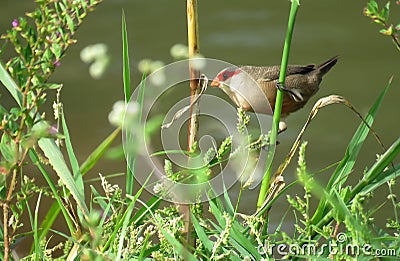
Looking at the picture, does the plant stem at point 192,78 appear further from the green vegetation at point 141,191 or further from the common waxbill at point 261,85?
the common waxbill at point 261,85

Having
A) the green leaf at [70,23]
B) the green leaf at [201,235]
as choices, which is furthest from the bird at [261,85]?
the green leaf at [70,23]

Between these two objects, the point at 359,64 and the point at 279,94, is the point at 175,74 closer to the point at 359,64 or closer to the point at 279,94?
the point at 279,94

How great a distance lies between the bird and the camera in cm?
197

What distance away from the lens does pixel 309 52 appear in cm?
410

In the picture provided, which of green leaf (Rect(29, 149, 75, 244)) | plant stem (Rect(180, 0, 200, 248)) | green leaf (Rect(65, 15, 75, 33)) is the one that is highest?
green leaf (Rect(65, 15, 75, 33))

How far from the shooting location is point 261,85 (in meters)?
2.04

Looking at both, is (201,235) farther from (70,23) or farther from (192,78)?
Answer: (70,23)

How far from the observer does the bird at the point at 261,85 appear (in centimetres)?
197

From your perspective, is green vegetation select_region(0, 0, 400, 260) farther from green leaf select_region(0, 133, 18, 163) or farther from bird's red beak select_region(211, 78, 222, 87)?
bird's red beak select_region(211, 78, 222, 87)

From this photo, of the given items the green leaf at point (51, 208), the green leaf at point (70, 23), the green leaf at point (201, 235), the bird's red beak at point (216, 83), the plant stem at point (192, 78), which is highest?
the green leaf at point (70, 23)

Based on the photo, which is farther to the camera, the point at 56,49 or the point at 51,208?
the point at 51,208

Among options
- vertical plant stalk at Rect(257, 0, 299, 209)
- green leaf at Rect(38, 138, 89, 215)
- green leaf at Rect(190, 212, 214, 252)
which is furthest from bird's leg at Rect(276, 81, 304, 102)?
green leaf at Rect(38, 138, 89, 215)

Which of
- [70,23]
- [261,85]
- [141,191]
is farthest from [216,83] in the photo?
[70,23]

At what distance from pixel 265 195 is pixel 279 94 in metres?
0.20
